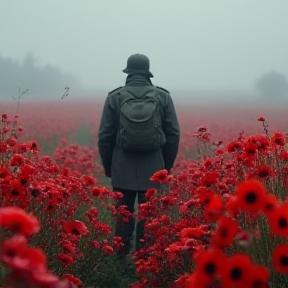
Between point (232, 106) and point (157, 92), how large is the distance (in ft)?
96.5

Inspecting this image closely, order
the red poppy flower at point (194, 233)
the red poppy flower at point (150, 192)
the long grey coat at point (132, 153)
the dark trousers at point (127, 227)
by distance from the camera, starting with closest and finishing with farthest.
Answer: the red poppy flower at point (194, 233), the red poppy flower at point (150, 192), the long grey coat at point (132, 153), the dark trousers at point (127, 227)

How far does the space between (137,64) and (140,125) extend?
1.98 ft

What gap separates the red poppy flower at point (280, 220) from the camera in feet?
5.09

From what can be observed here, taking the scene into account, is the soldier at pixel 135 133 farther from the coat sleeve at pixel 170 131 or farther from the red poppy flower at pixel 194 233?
the red poppy flower at pixel 194 233

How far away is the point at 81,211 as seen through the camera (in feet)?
17.4

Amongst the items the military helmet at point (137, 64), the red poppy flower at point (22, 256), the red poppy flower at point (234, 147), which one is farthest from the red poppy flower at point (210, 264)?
the military helmet at point (137, 64)

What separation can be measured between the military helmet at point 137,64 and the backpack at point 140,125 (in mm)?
286

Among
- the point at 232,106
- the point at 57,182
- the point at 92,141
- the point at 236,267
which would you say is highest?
the point at 232,106

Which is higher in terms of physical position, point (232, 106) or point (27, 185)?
point (232, 106)

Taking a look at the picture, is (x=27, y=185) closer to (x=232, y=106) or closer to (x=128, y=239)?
(x=128, y=239)

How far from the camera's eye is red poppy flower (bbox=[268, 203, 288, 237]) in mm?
1551

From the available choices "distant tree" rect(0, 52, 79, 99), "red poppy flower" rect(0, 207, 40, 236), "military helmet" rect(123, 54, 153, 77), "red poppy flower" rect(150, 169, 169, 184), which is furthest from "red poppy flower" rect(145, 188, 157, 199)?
"distant tree" rect(0, 52, 79, 99)

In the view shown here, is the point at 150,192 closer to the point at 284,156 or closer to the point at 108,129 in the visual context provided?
the point at 284,156

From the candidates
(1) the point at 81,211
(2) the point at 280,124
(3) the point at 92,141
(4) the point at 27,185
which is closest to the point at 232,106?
(2) the point at 280,124
